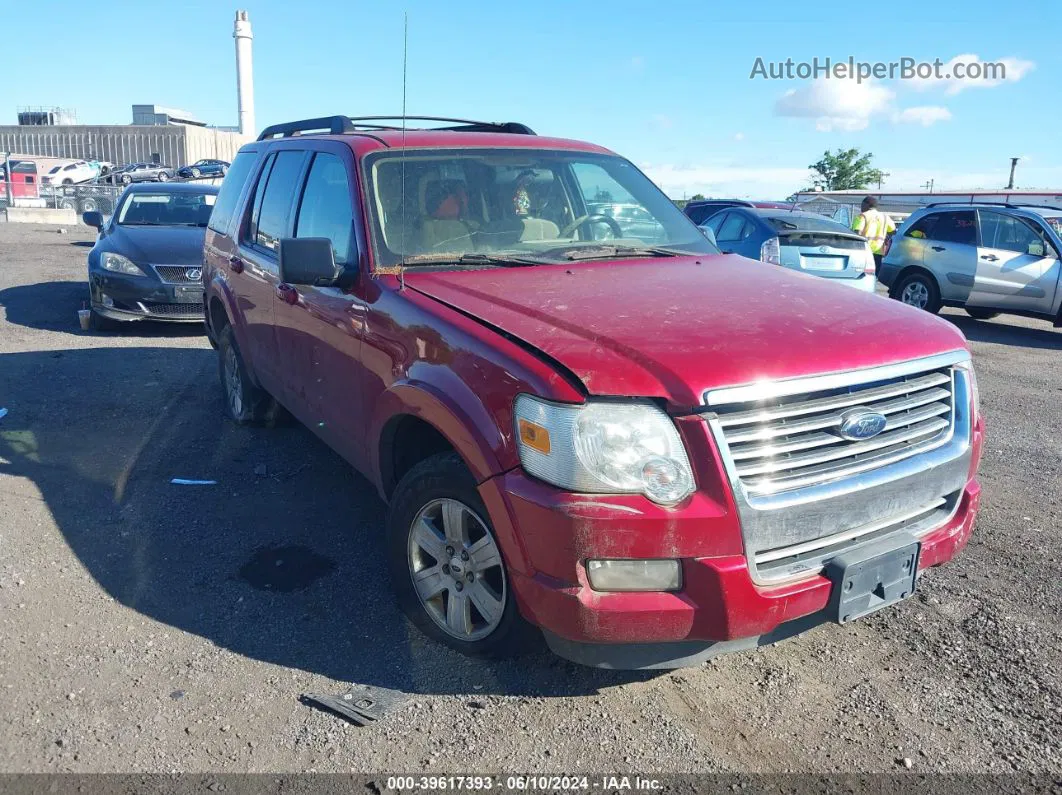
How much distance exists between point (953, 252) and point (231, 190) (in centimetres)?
1023

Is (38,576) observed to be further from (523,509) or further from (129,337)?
(129,337)

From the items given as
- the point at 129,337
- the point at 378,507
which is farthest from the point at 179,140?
the point at 378,507

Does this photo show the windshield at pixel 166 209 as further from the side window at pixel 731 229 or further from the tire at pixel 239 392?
the side window at pixel 731 229

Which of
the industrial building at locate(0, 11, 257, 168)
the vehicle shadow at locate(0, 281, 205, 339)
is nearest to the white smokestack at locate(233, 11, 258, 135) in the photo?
the industrial building at locate(0, 11, 257, 168)

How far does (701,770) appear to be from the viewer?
2730 millimetres

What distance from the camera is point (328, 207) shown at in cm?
427

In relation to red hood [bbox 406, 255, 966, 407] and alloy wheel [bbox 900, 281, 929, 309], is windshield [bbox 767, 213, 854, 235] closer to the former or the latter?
alloy wheel [bbox 900, 281, 929, 309]

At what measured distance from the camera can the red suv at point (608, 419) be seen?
8.50ft

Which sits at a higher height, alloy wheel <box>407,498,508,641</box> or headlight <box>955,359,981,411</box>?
headlight <box>955,359,981,411</box>

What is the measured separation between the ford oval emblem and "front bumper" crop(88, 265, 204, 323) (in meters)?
8.17

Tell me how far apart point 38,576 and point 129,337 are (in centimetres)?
634

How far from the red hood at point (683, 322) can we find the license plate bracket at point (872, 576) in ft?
2.01

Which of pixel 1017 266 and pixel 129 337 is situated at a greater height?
pixel 1017 266

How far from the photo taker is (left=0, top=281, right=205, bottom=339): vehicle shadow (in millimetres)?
10125
